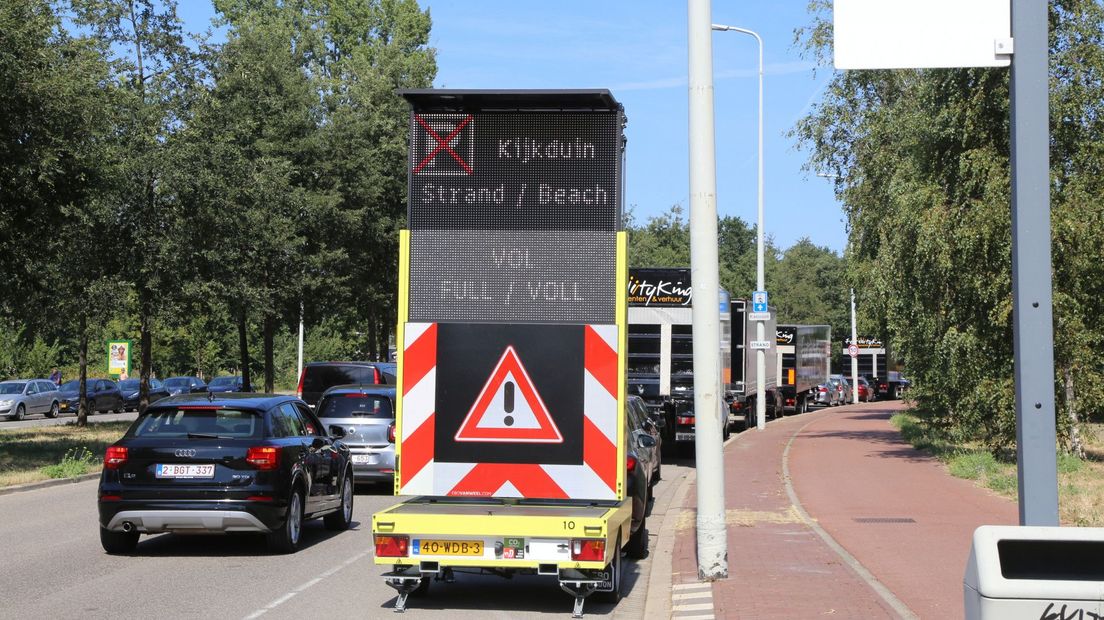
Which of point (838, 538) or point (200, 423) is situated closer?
point (200, 423)

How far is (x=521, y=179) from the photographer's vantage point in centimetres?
999

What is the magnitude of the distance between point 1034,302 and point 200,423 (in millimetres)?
8873

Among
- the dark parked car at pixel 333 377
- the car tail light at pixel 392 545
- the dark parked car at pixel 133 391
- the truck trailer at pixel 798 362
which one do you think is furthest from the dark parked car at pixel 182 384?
the car tail light at pixel 392 545

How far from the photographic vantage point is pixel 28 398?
47.3 m

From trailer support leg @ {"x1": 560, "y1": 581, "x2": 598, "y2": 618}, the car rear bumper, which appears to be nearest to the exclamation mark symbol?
trailer support leg @ {"x1": 560, "y1": 581, "x2": 598, "y2": 618}

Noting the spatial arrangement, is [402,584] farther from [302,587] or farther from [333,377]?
[333,377]

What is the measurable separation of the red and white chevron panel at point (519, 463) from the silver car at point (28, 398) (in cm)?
4093

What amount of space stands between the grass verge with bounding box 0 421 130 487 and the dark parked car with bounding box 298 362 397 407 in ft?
14.7

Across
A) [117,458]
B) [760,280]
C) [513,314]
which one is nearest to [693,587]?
[513,314]

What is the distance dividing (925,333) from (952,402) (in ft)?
5.19

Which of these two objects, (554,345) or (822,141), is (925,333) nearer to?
(822,141)

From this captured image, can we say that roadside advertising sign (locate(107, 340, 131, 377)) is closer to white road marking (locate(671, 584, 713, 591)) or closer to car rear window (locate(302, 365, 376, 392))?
car rear window (locate(302, 365, 376, 392))

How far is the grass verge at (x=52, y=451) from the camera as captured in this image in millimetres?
20562

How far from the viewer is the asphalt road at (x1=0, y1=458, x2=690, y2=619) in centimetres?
948
